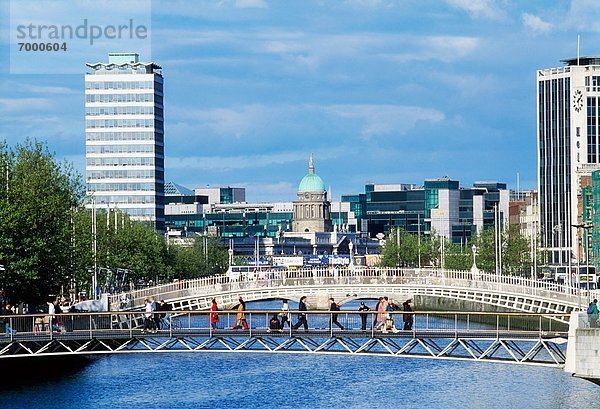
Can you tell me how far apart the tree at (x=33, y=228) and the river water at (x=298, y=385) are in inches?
201

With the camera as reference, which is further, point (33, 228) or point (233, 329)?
point (33, 228)

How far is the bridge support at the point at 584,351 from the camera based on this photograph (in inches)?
2630

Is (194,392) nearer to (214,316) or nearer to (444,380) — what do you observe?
(214,316)

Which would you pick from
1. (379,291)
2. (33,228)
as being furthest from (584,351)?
(379,291)

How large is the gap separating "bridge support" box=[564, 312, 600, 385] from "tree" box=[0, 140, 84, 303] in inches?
1364

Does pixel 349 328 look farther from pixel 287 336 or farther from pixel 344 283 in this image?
pixel 344 283

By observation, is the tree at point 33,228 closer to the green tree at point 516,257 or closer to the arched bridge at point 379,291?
the arched bridge at point 379,291

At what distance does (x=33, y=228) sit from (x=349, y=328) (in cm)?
2122

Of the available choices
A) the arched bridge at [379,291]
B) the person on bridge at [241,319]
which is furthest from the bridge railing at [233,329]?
the arched bridge at [379,291]

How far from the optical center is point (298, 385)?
90500 mm

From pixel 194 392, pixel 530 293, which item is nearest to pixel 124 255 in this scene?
pixel 530 293

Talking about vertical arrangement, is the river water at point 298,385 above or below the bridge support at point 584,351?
below

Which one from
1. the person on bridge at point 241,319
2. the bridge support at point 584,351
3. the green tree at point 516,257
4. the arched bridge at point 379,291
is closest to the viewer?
the bridge support at point 584,351

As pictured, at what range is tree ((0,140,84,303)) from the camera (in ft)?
306
